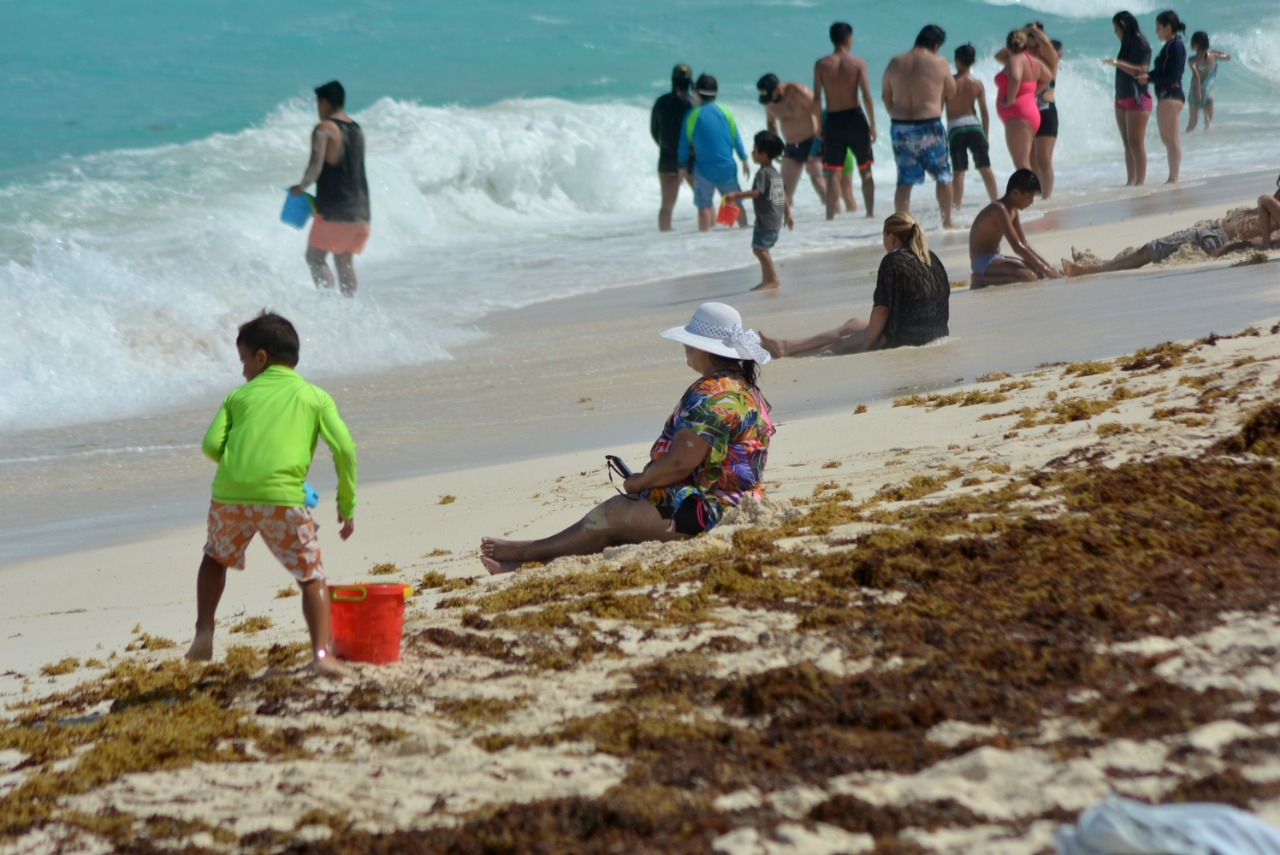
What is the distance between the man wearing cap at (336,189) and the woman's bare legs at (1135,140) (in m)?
8.90

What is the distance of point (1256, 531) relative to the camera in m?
4.05

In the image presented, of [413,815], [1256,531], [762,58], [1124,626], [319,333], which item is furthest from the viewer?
[762,58]

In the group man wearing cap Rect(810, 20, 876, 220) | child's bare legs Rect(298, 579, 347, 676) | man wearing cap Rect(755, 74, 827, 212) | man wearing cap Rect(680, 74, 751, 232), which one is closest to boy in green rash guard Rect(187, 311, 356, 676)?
child's bare legs Rect(298, 579, 347, 676)

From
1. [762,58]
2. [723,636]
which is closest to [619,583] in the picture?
[723,636]

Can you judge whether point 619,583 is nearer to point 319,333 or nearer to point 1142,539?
point 1142,539

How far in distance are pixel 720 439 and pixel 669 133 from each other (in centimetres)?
1233

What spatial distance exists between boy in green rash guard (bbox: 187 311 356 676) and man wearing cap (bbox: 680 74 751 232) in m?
12.0

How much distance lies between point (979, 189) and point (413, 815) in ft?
54.6

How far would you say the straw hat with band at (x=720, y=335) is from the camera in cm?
514

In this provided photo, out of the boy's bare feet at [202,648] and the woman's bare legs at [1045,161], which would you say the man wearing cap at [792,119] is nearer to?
the woman's bare legs at [1045,161]

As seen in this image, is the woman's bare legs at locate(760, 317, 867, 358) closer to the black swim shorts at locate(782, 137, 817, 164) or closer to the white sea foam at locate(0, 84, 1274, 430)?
the white sea foam at locate(0, 84, 1274, 430)

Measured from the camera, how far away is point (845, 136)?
15.3 metres

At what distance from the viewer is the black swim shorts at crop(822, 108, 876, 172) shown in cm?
1527

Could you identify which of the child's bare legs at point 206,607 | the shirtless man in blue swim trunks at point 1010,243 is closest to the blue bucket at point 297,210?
the shirtless man in blue swim trunks at point 1010,243
